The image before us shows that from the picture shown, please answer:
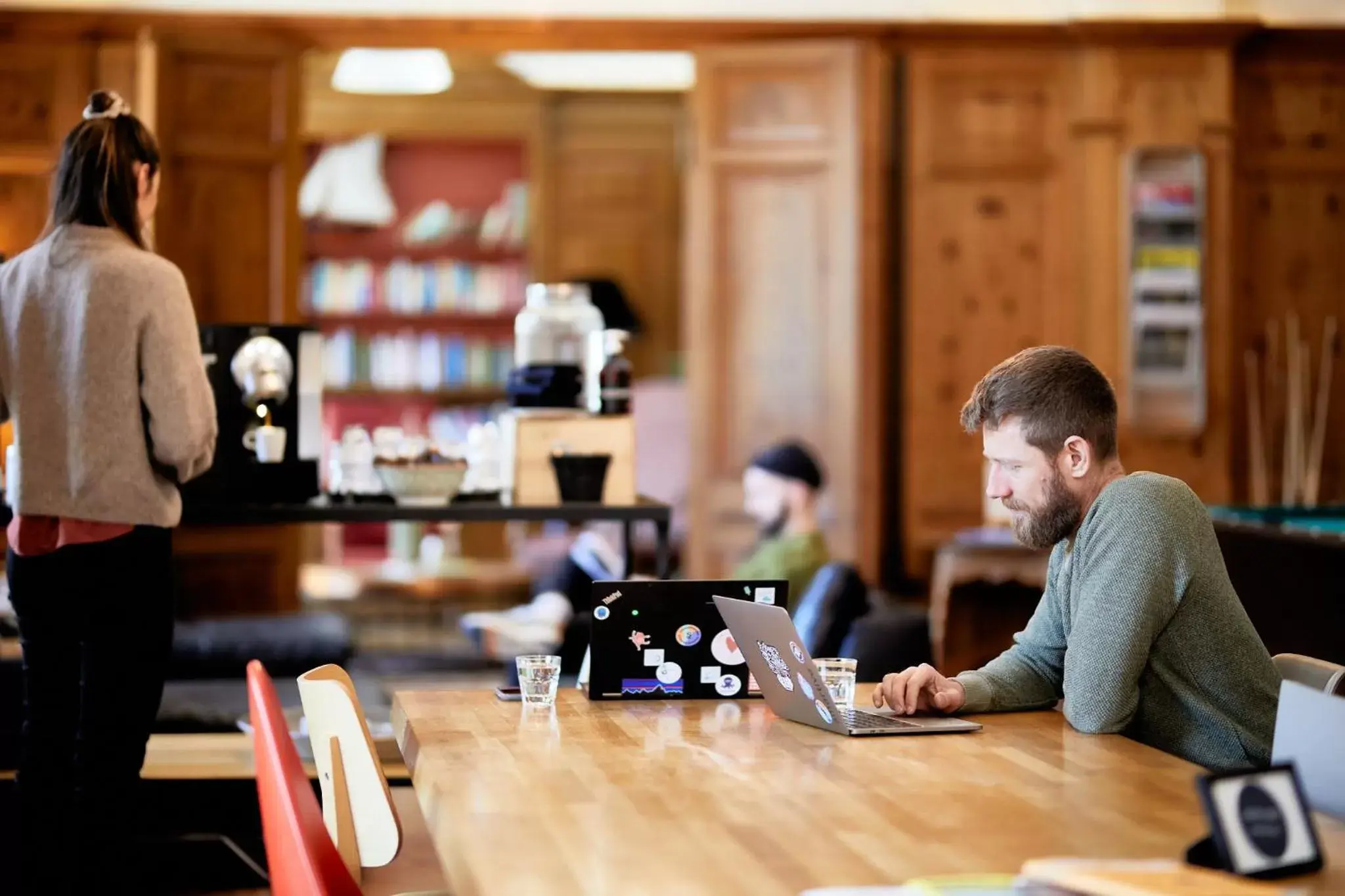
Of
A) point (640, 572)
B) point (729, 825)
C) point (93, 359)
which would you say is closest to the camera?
point (729, 825)

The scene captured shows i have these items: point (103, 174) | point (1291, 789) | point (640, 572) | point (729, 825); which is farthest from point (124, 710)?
point (640, 572)

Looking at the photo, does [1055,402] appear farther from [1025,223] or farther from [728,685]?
[1025,223]

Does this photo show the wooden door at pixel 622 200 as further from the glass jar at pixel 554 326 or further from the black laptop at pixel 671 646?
the black laptop at pixel 671 646

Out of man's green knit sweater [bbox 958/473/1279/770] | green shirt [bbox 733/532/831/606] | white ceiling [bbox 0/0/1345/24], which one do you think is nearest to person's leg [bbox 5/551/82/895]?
man's green knit sweater [bbox 958/473/1279/770]

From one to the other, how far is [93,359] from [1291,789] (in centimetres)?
216

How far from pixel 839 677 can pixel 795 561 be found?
83.6 inches

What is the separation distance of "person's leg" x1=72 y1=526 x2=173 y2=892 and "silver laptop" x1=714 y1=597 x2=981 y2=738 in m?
1.13

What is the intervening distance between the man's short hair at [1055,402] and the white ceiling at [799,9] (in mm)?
4397

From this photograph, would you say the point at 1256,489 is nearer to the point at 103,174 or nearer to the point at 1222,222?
the point at 1222,222

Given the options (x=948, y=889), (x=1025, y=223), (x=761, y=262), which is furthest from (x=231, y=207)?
(x=948, y=889)

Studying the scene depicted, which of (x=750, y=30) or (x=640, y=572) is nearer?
(x=750, y=30)

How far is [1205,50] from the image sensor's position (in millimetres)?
6547

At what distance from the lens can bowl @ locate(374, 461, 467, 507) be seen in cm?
350

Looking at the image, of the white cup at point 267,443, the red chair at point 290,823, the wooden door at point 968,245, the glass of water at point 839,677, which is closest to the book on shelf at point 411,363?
the wooden door at point 968,245
